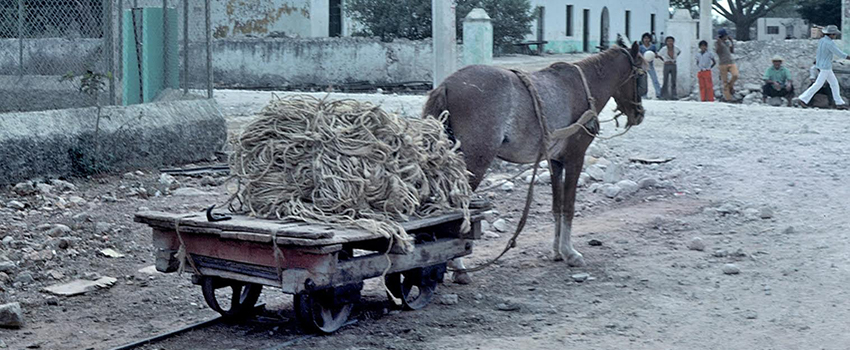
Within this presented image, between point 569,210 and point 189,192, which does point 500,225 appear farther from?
point 189,192

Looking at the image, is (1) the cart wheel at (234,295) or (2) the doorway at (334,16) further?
(2) the doorway at (334,16)

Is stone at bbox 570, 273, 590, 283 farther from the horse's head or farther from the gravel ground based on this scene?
the horse's head

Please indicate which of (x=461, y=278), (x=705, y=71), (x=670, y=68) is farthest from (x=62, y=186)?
(x=670, y=68)

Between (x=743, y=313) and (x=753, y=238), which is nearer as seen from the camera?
(x=743, y=313)

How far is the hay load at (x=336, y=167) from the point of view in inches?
211

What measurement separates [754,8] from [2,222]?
2153 inches

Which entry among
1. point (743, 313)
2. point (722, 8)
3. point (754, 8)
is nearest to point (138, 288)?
point (743, 313)

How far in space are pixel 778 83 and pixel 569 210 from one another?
15.6m

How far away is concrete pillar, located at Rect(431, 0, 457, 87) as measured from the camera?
17656 mm

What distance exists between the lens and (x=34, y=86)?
11.2m

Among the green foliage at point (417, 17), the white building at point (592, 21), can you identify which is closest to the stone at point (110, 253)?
the green foliage at point (417, 17)

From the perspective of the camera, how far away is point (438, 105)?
6660mm

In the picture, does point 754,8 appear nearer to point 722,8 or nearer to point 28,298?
point 722,8

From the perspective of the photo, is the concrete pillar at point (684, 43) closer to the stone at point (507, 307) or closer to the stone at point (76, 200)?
the stone at point (76, 200)
